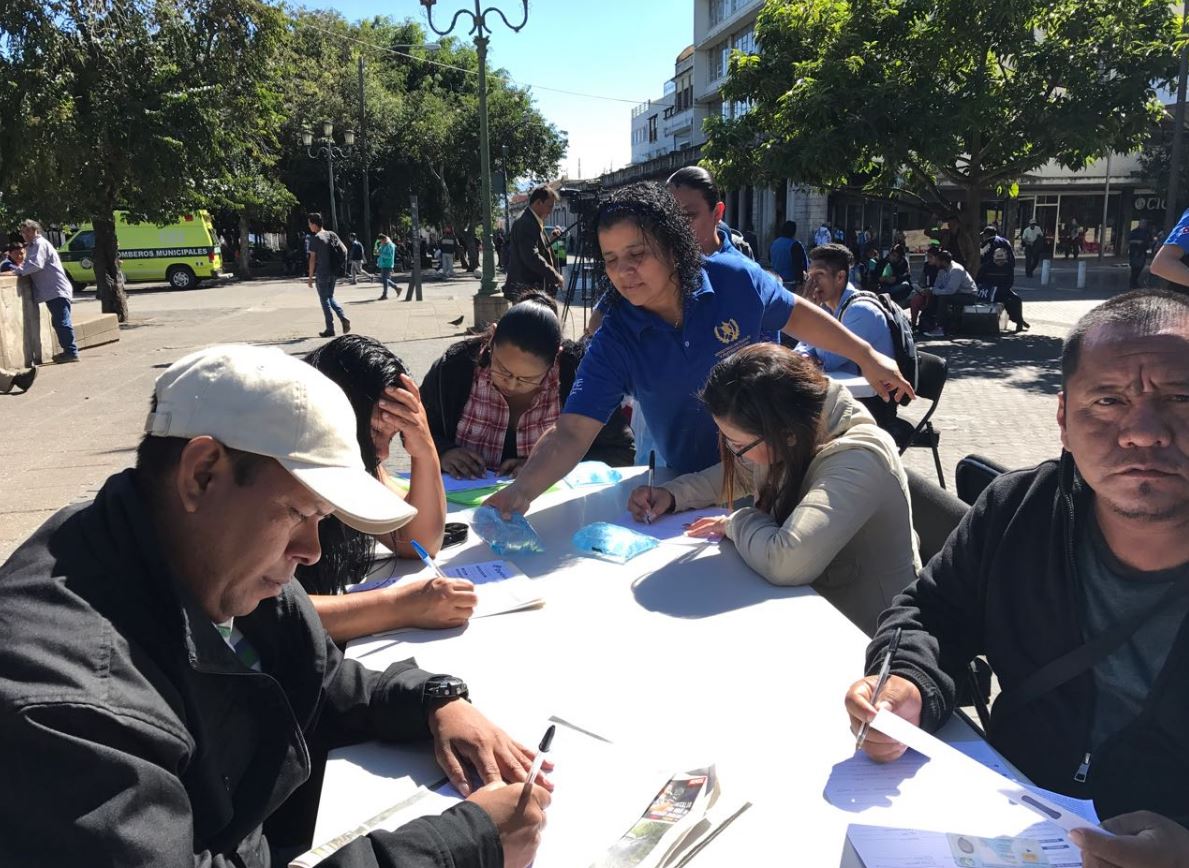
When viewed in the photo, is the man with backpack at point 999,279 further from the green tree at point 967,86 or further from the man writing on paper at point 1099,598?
the man writing on paper at point 1099,598

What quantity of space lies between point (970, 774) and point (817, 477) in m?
1.06

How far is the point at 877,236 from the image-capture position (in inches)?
1268

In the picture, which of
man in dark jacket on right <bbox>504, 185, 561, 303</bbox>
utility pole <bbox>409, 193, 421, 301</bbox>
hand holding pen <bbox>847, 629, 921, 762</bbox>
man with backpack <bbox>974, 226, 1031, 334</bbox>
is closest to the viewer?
hand holding pen <bbox>847, 629, 921, 762</bbox>

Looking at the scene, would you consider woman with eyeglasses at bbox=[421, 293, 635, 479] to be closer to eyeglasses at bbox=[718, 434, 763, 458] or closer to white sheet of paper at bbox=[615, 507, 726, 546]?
white sheet of paper at bbox=[615, 507, 726, 546]

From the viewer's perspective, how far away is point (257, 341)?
13.9 m

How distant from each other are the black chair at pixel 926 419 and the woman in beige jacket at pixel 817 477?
250 centimetres

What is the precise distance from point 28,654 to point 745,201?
41111 mm

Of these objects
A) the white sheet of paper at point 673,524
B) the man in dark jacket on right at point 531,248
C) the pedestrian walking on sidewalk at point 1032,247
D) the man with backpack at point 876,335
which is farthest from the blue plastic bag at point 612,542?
the pedestrian walking on sidewalk at point 1032,247

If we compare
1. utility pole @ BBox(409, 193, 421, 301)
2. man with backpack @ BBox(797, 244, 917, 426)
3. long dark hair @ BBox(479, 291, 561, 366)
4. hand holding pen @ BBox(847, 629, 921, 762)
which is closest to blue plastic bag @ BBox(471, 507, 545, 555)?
long dark hair @ BBox(479, 291, 561, 366)

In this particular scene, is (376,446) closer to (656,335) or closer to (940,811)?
(656,335)

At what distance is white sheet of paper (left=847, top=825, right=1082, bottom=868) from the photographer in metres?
1.33

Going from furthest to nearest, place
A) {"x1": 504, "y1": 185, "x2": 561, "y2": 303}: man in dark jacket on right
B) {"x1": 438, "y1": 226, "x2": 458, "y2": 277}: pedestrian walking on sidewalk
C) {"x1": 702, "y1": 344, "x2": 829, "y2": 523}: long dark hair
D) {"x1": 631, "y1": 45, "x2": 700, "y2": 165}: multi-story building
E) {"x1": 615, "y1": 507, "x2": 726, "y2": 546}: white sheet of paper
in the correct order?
{"x1": 631, "y1": 45, "x2": 700, "y2": 165}: multi-story building
{"x1": 438, "y1": 226, "x2": 458, "y2": 277}: pedestrian walking on sidewalk
{"x1": 504, "y1": 185, "x2": 561, "y2": 303}: man in dark jacket on right
{"x1": 615, "y1": 507, "x2": 726, "y2": 546}: white sheet of paper
{"x1": 702, "y1": 344, "x2": 829, "y2": 523}: long dark hair

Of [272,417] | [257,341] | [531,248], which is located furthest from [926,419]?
[257,341]

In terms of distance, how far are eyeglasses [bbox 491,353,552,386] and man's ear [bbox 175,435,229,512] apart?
Result: 2493mm
